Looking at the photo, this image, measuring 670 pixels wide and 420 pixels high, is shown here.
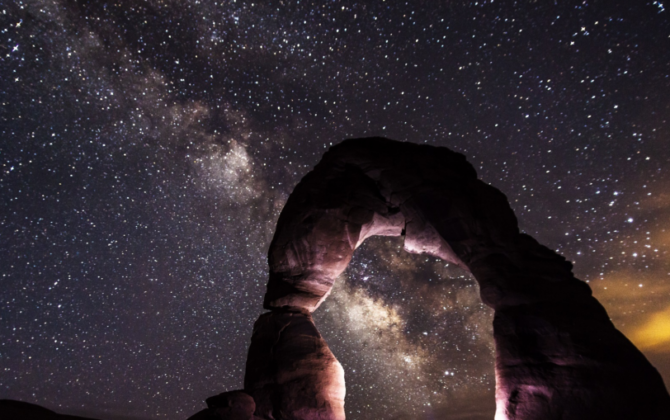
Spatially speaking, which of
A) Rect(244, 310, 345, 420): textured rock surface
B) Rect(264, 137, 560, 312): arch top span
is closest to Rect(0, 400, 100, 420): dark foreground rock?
Rect(244, 310, 345, 420): textured rock surface

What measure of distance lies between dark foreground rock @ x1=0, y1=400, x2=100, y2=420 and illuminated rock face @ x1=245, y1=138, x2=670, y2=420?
482cm

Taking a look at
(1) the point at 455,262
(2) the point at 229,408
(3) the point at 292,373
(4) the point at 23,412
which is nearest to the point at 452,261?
(1) the point at 455,262

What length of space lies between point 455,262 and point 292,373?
5261mm

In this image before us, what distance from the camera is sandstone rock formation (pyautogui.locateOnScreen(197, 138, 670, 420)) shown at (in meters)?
6.18

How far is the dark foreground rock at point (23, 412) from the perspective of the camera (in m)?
4.08

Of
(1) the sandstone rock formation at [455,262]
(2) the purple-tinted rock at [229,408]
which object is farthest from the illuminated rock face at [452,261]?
(2) the purple-tinted rock at [229,408]

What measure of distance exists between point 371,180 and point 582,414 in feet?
24.6

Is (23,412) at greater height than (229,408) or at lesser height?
greater

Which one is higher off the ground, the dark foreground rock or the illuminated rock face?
the illuminated rock face

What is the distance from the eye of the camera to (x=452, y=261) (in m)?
9.62

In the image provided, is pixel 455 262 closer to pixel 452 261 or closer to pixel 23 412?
pixel 452 261

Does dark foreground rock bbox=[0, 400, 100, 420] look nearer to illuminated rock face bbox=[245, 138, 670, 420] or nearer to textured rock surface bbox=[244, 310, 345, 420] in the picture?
textured rock surface bbox=[244, 310, 345, 420]

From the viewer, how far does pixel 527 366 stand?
6766 millimetres

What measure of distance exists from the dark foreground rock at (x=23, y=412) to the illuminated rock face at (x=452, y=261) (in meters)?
4.82
